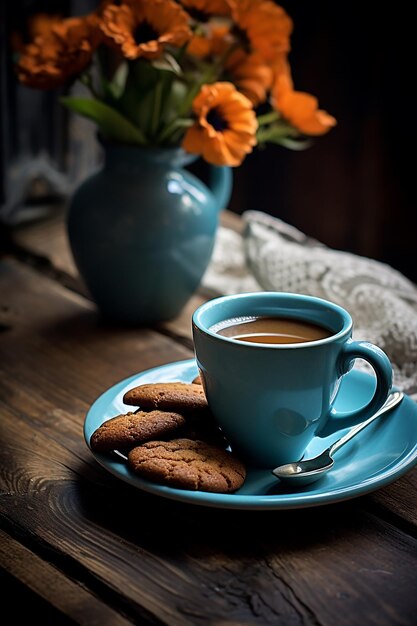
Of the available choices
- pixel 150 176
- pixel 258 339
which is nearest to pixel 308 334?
pixel 258 339

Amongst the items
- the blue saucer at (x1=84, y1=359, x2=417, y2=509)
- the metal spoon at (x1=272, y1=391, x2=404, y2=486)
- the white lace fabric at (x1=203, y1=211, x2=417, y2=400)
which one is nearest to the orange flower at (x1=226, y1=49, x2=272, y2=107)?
the white lace fabric at (x1=203, y1=211, x2=417, y2=400)

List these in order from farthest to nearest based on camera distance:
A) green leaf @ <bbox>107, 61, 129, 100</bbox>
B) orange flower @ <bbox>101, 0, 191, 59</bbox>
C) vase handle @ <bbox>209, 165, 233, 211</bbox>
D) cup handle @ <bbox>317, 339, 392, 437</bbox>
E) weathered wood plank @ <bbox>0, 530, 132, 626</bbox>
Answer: vase handle @ <bbox>209, 165, 233, 211</bbox> < green leaf @ <bbox>107, 61, 129, 100</bbox> < orange flower @ <bbox>101, 0, 191, 59</bbox> < cup handle @ <bbox>317, 339, 392, 437</bbox> < weathered wood plank @ <bbox>0, 530, 132, 626</bbox>

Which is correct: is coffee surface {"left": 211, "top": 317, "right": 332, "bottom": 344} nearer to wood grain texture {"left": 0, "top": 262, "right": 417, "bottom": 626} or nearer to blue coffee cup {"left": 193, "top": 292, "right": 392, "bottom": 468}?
blue coffee cup {"left": 193, "top": 292, "right": 392, "bottom": 468}

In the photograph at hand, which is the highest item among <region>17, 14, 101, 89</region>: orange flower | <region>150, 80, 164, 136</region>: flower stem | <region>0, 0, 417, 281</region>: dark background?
<region>17, 14, 101, 89</region>: orange flower

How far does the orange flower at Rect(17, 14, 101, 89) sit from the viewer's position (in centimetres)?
108

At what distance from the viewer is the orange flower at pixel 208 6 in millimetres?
1101

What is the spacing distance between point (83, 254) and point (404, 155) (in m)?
0.96

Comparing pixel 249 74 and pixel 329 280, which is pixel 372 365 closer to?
pixel 329 280

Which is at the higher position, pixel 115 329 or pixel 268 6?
pixel 268 6

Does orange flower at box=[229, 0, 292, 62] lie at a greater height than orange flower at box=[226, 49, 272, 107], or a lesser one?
greater

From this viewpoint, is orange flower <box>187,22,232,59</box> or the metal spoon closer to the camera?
the metal spoon

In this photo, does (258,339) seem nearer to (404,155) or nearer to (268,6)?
(268,6)

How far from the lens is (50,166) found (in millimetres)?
1630

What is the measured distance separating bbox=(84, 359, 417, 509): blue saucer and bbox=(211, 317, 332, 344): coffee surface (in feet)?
0.35
